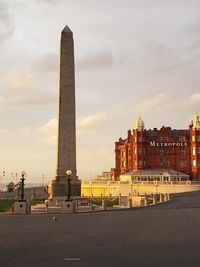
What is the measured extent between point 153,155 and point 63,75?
80137 millimetres

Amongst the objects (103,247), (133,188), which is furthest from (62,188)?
(133,188)

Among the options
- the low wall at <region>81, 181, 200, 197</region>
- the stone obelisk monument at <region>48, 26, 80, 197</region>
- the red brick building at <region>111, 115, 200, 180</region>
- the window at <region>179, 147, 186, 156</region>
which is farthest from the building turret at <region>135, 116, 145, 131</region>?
the stone obelisk monument at <region>48, 26, 80, 197</region>

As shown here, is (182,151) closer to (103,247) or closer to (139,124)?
(139,124)

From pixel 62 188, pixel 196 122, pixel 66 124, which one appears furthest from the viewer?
pixel 196 122

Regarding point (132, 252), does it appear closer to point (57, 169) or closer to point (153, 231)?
point (153, 231)

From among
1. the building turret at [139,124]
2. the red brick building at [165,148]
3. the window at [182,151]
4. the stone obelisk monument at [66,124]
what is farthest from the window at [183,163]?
the stone obelisk monument at [66,124]

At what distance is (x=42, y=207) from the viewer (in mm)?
39469

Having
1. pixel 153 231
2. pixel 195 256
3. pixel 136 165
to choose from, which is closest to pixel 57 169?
pixel 153 231

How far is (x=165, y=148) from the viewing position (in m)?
118

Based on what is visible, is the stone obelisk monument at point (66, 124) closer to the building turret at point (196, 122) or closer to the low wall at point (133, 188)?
the low wall at point (133, 188)

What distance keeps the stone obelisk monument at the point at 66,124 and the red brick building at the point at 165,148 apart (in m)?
75.6

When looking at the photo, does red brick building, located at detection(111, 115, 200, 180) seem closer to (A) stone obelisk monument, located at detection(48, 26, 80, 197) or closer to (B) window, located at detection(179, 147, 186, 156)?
(B) window, located at detection(179, 147, 186, 156)

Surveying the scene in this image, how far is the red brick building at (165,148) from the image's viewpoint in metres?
115

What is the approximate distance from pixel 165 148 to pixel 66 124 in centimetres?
8117
